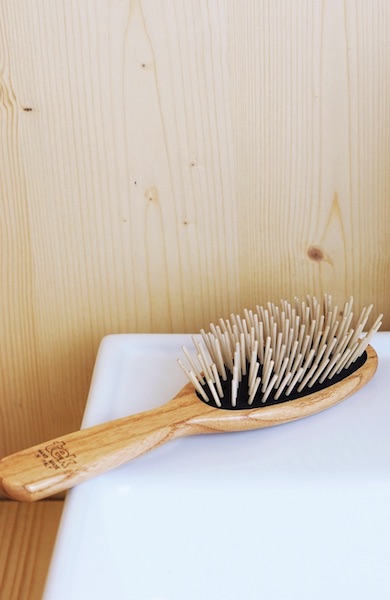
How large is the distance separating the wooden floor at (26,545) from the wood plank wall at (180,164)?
0.12 meters

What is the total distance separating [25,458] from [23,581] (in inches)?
8.6

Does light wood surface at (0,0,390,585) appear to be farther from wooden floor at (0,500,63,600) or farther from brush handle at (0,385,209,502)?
brush handle at (0,385,209,502)

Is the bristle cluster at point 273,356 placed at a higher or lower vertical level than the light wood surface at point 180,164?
lower

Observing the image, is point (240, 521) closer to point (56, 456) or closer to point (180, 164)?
point (56, 456)

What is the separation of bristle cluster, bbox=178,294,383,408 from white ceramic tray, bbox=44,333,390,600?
3 cm

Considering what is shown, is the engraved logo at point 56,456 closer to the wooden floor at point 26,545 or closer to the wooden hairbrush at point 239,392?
the wooden hairbrush at point 239,392

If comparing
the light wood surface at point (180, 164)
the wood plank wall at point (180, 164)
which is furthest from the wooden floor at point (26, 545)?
the wood plank wall at point (180, 164)

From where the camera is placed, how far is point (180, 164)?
22.5 inches

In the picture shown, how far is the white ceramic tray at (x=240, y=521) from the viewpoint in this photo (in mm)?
394

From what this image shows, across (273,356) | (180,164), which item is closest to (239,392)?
(273,356)

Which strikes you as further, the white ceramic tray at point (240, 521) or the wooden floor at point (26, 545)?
the wooden floor at point (26, 545)

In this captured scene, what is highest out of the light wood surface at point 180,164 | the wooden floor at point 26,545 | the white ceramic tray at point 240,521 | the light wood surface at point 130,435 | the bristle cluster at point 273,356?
the light wood surface at point 180,164

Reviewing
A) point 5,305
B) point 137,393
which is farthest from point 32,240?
point 137,393

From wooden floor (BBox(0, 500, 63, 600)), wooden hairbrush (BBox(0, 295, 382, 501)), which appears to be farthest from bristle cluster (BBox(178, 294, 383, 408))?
wooden floor (BBox(0, 500, 63, 600))
